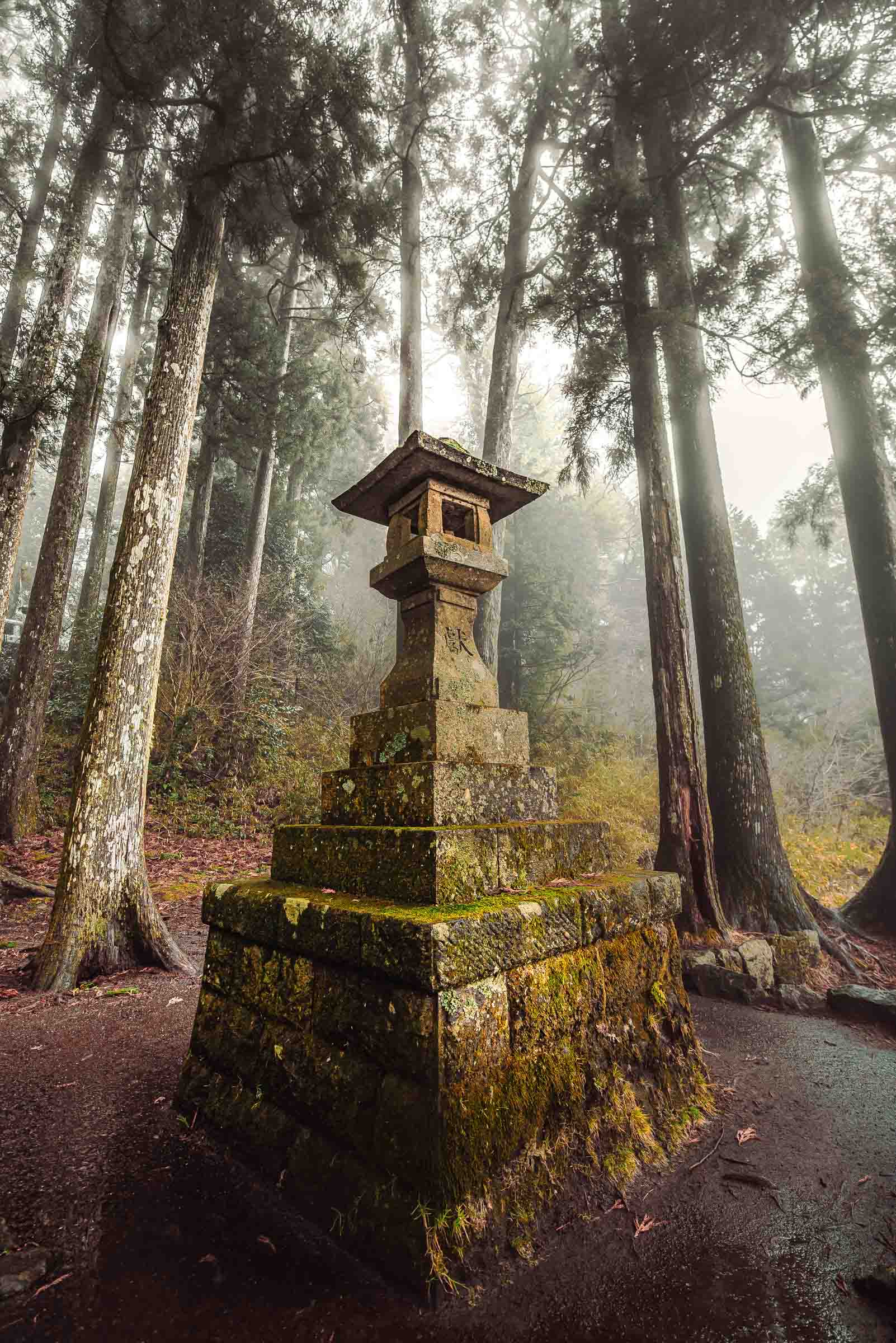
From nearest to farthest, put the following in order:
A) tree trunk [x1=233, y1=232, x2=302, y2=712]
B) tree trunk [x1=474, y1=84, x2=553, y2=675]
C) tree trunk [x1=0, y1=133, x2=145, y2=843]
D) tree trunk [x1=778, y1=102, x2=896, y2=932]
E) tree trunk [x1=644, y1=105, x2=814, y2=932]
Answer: tree trunk [x1=644, y1=105, x2=814, y2=932]
tree trunk [x1=778, y1=102, x2=896, y2=932]
tree trunk [x1=0, y1=133, x2=145, y2=843]
tree trunk [x1=474, y1=84, x2=553, y2=675]
tree trunk [x1=233, y1=232, x2=302, y2=712]

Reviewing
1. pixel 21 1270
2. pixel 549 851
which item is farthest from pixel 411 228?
pixel 21 1270

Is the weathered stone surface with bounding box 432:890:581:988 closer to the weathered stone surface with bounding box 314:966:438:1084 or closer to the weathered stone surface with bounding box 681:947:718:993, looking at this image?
the weathered stone surface with bounding box 314:966:438:1084

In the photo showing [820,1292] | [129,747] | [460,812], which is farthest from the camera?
[129,747]

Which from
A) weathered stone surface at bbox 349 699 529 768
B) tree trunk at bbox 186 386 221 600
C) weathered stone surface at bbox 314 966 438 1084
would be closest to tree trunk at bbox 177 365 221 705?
tree trunk at bbox 186 386 221 600

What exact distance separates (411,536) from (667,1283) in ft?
9.51

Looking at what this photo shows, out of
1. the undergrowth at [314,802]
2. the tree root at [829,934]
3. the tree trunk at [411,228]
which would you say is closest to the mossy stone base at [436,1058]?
the tree root at [829,934]

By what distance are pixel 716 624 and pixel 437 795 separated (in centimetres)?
502

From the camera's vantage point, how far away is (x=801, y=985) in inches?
180

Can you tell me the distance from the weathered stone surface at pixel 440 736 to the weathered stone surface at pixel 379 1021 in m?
0.87

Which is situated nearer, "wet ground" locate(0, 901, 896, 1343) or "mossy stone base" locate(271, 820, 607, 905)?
"wet ground" locate(0, 901, 896, 1343)

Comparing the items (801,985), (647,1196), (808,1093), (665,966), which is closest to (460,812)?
(665,966)

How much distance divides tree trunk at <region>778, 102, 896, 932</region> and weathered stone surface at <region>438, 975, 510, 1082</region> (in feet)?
20.4

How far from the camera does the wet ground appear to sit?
1433mm

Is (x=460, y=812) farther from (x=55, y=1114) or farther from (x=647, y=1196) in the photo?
(x=55, y=1114)
